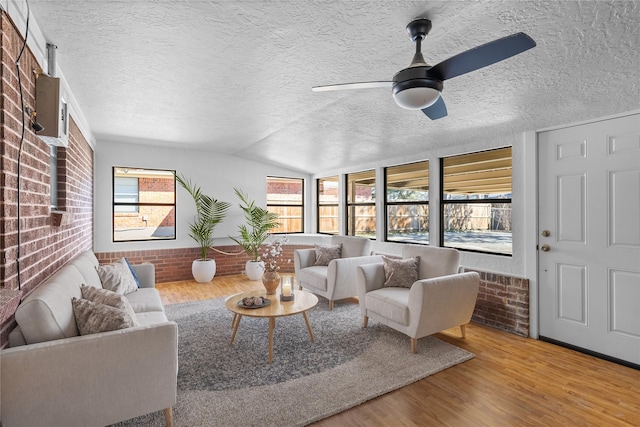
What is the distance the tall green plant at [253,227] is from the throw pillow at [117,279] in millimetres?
2556

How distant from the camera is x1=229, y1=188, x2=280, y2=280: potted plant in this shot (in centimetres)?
558

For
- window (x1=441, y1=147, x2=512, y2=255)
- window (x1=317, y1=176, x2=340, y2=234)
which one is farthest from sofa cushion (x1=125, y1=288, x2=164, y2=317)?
window (x1=317, y1=176, x2=340, y2=234)

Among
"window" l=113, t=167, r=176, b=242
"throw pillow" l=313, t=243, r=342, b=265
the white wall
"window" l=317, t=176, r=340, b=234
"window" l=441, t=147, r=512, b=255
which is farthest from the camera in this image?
"window" l=317, t=176, r=340, b=234

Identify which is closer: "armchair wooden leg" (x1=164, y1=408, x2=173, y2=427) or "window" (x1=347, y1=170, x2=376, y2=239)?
"armchair wooden leg" (x1=164, y1=408, x2=173, y2=427)

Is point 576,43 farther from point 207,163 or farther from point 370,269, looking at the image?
point 207,163

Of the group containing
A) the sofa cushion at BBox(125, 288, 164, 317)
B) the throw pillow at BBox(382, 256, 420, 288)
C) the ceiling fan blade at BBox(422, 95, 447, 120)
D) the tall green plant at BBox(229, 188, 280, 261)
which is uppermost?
the ceiling fan blade at BBox(422, 95, 447, 120)

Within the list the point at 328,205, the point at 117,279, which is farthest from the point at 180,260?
the point at 328,205

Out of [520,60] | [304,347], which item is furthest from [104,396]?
[520,60]

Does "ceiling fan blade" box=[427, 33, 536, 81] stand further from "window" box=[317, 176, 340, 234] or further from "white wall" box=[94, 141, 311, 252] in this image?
"white wall" box=[94, 141, 311, 252]

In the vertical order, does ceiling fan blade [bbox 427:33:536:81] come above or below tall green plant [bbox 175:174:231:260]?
above

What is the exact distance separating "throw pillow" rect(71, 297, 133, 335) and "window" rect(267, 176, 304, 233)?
4802 mm

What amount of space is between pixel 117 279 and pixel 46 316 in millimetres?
1514

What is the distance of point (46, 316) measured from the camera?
1540 millimetres

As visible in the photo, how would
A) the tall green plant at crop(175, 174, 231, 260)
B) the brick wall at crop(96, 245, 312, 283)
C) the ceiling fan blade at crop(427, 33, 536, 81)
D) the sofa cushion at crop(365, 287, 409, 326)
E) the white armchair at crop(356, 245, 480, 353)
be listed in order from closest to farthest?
the ceiling fan blade at crop(427, 33, 536, 81), the white armchair at crop(356, 245, 480, 353), the sofa cushion at crop(365, 287, 409, 326), the brick wall at crop(96, 245, 312, 283), the tall green plant at crop(175, 174, 231, 260)
